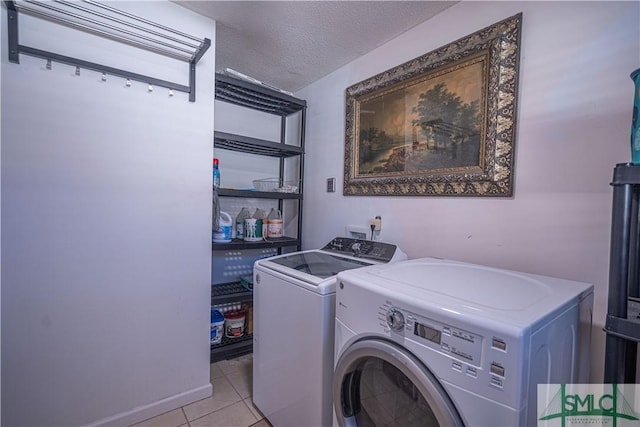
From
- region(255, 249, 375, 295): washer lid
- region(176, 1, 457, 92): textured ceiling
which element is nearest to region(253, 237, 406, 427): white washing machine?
region(255, 249, 375, 295): washer lid

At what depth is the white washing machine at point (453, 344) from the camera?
64 cm

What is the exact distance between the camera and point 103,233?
52.8 inches

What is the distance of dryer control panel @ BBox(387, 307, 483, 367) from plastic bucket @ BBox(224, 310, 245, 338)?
1522 millimetres

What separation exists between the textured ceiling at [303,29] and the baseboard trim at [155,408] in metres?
2.11

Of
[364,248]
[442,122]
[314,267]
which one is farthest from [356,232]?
[442,122]

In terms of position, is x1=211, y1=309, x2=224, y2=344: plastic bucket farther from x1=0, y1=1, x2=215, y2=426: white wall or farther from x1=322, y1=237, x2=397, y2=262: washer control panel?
x1=322, y1=237, x2=397, y2=262: washer control panel

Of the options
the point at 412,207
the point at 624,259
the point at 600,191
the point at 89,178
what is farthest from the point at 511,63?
the point at 89,178

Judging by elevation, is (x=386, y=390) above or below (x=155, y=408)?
above

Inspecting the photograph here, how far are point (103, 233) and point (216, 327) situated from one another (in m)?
0.98

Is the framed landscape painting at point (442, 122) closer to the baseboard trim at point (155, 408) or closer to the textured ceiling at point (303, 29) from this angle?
the textured ceiling at point (303, 29)

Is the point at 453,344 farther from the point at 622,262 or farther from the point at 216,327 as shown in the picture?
the point at 216,327

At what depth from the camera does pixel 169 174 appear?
1.49m

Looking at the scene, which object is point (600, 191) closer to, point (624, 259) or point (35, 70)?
point (624, 259)

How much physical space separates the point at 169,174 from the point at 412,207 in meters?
1.34
